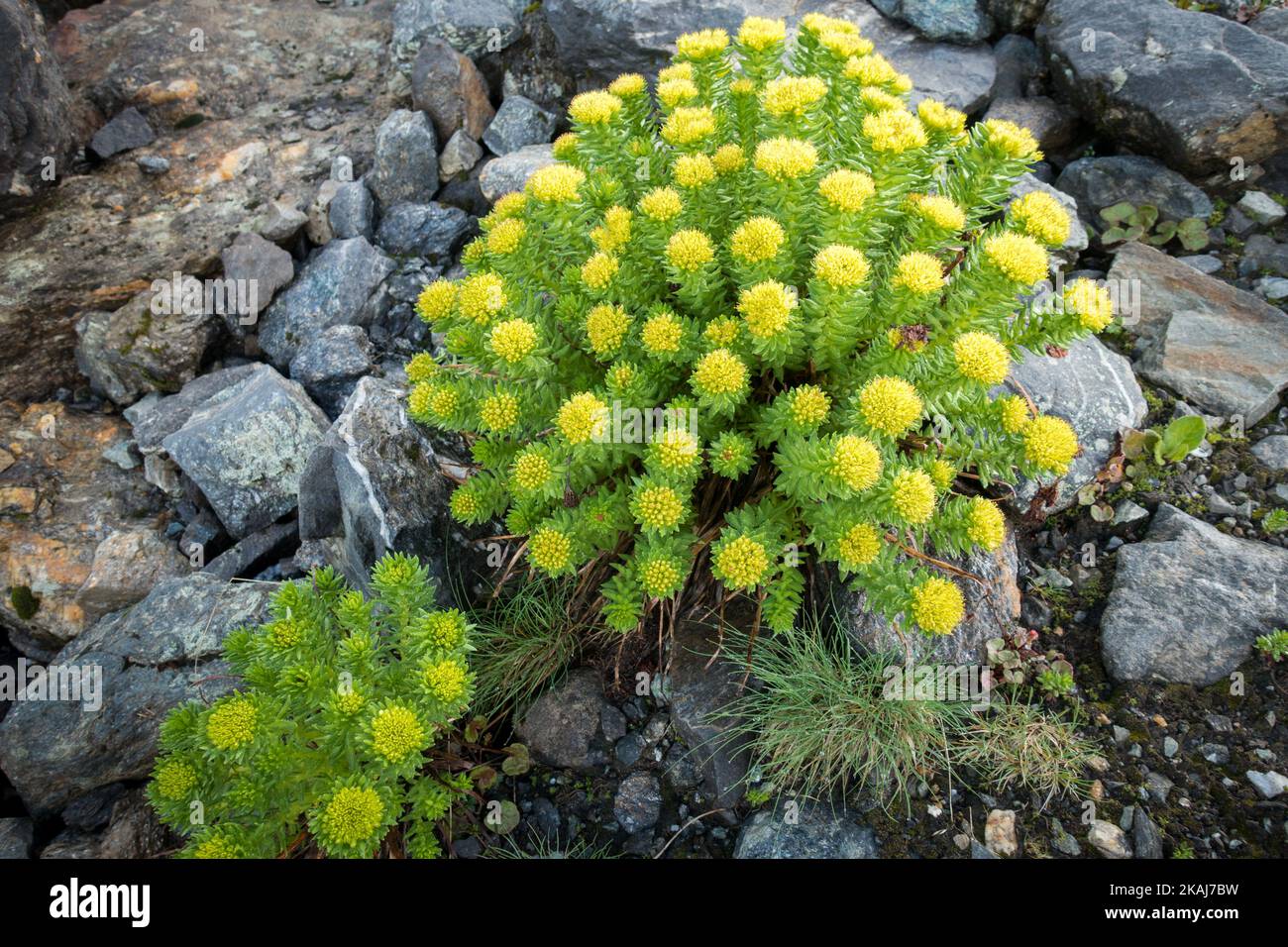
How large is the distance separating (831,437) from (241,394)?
3614mm

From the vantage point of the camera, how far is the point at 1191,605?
3.72 meters

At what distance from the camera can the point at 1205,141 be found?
5.02 meters

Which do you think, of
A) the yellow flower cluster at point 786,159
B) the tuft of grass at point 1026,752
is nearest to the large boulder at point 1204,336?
the tuft of grass at point 1026,752

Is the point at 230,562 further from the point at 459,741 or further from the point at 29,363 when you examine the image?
the point at 29,363

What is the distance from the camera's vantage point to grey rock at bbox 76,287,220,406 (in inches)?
209

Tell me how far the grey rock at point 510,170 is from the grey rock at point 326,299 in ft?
2.80

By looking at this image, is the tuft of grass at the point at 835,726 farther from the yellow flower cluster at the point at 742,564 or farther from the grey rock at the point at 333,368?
the grey rock at the point at 333,368

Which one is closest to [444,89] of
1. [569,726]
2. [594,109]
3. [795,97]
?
[594,109]

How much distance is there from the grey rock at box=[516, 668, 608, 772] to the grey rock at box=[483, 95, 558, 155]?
395 cm

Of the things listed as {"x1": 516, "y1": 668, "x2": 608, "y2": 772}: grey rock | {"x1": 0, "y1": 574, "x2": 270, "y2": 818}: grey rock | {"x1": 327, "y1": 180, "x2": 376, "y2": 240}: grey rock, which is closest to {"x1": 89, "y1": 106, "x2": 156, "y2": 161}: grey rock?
{"x1": 327, "y1": 180, "x2": 376, "y2": 240}: grey rock

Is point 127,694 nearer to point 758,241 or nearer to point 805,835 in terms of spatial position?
point 805,835

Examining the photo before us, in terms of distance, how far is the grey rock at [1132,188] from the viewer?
522cm

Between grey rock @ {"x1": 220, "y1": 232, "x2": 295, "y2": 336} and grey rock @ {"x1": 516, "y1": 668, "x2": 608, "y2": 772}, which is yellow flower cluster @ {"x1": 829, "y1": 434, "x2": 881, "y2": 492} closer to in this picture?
grey rock @ {"x1": 516, "y1": 668, "x2": 608, "y2": 772}

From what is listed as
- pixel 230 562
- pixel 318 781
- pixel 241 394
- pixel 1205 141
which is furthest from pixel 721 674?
pixel 1205 141
